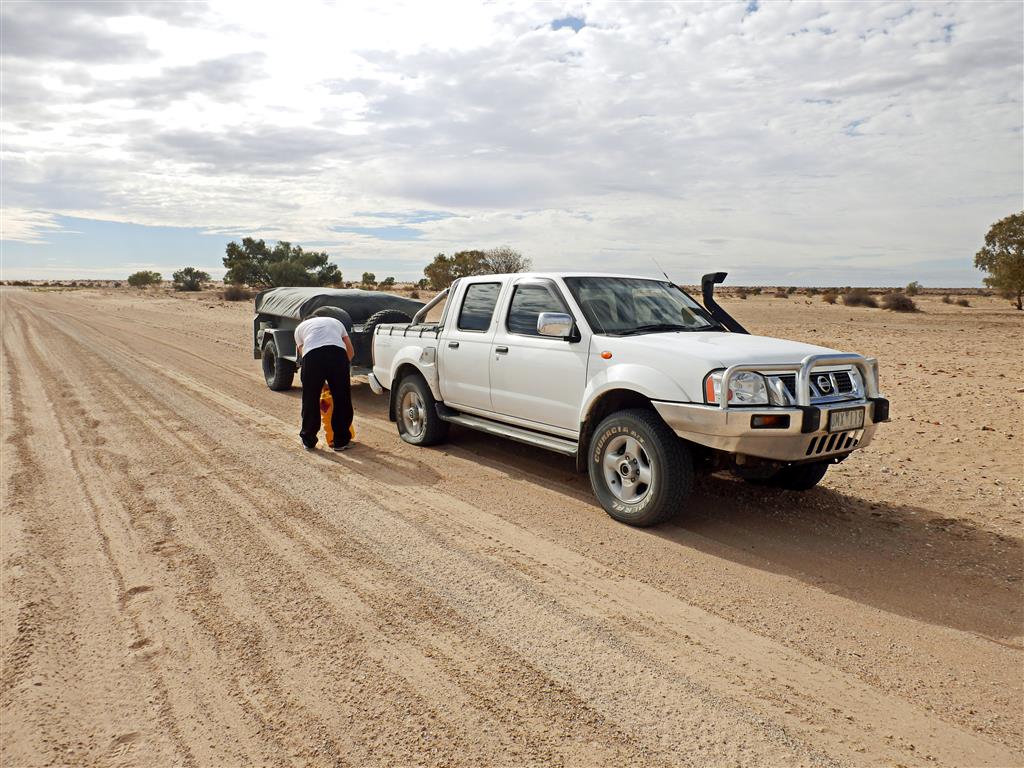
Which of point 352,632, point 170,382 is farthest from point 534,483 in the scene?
point 170,382

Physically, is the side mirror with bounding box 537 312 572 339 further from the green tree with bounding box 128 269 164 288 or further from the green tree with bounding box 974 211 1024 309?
the green tree with bounding box 128 269 164 288

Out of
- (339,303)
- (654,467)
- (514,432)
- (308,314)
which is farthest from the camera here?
(339,303)

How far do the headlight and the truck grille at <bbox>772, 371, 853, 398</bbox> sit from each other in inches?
5.7

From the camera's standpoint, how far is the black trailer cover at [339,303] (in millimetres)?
11070

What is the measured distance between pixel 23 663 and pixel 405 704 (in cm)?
189

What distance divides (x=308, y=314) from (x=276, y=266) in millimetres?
51184

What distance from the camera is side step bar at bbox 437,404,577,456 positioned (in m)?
6.15

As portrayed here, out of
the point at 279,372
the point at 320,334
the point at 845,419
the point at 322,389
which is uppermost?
the point at 320,334

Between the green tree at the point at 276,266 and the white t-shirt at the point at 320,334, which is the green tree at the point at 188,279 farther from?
the white t-shirt at the point at 320,334

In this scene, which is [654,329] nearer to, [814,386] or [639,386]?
[639,386]

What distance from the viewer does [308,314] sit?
428 inches

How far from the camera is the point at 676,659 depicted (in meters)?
3.54

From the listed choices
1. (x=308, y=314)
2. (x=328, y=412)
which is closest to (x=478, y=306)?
(x=328, y=412)

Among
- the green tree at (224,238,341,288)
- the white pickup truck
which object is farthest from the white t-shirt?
the green tree at (224,238,341,288)
